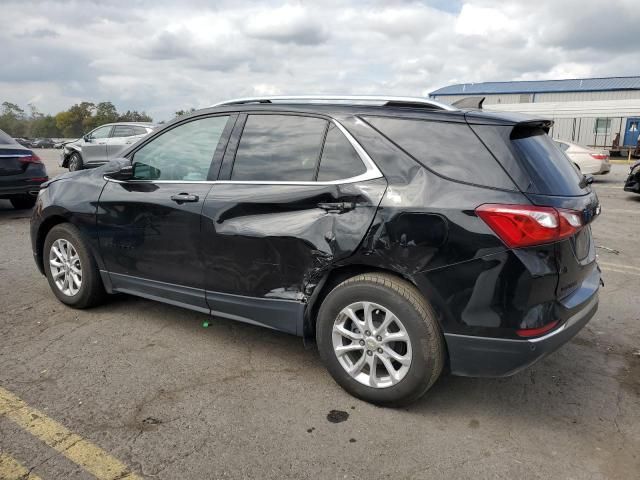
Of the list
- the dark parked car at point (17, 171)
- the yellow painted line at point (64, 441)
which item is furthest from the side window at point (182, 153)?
the dark parked car at point (17, 171)

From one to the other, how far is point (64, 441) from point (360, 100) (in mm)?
2528

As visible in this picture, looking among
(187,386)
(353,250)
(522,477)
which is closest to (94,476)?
(187,386)

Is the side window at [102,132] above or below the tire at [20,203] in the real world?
above

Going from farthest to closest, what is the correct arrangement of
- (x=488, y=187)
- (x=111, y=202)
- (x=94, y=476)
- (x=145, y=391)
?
(x=111, y=202) < (x=145, y=391) < (x=488, y=187) < (x=94, y=476)

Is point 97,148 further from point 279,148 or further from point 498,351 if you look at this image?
point 498,351

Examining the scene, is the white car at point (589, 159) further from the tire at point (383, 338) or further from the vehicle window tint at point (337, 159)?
the tire at point (383, 338)

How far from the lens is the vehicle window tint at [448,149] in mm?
2673

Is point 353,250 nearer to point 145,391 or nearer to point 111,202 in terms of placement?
point 145,391

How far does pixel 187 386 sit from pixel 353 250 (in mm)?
1342

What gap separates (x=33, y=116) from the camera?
106m

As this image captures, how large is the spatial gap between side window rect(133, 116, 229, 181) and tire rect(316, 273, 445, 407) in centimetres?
136

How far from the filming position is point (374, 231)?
2840 mm

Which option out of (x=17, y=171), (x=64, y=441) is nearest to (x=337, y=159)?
(x=64, y=441)

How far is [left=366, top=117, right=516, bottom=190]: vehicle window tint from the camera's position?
→ 105 inches
